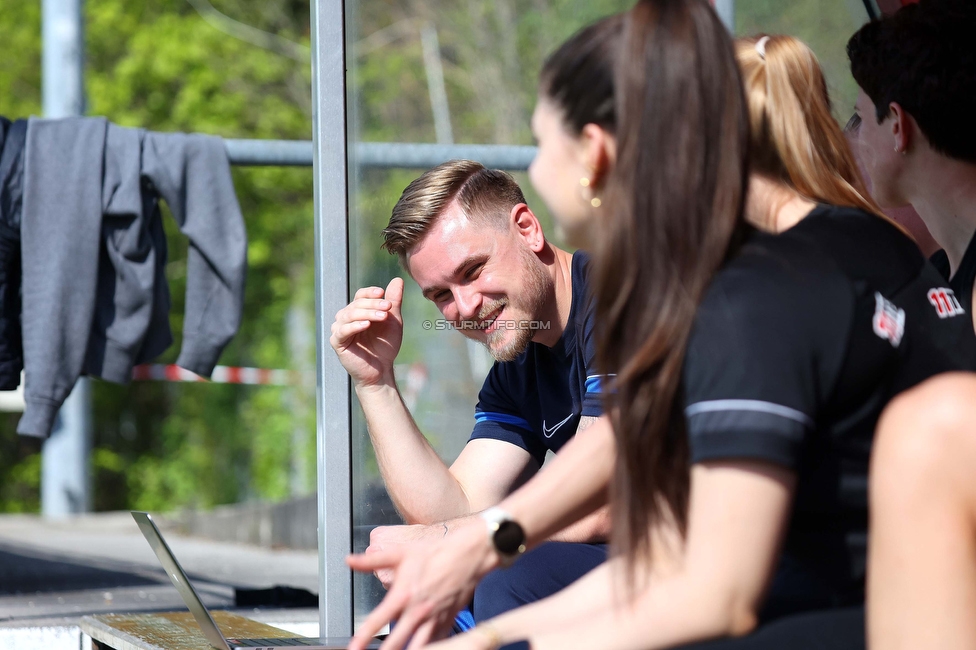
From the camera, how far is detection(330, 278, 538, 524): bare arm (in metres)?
2.20

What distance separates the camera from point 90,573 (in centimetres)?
393

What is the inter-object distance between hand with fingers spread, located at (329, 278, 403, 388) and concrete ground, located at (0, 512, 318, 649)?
85 cm

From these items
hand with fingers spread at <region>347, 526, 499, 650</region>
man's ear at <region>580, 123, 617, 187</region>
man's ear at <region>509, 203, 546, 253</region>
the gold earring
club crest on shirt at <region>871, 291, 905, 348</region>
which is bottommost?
hand with fingers spread at <region>347, 526, 499, 650</region>

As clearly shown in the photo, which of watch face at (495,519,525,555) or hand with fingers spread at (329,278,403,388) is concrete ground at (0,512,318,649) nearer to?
hand with fingers spread at (329,278,403,388)

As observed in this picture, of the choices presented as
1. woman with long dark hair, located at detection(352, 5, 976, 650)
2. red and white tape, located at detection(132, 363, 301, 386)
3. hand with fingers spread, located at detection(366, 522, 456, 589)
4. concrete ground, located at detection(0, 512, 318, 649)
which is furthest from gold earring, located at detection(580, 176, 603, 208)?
red and white tape, located at detection(132, 363, 301, 386)

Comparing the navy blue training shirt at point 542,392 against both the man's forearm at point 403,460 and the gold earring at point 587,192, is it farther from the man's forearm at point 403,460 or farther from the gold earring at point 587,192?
the gold earring at point 587,192

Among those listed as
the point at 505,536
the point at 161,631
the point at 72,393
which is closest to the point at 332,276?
the point at 161,631

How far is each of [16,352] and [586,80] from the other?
2143mm

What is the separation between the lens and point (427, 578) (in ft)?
4.23

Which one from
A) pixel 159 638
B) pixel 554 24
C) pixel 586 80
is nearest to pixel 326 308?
pixel 159 638

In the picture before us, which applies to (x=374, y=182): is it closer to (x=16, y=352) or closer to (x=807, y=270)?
(x=16, y=352)

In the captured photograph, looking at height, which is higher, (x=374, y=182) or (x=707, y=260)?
(x=374, y=182)

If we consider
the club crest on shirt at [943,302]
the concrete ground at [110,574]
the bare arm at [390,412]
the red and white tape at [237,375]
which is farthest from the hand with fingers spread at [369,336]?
the red and white tape at [237,375]

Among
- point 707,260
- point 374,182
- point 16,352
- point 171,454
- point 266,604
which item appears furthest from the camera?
point 171,454
